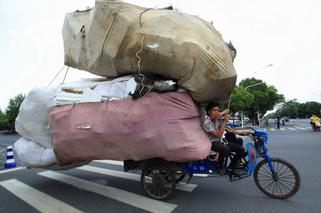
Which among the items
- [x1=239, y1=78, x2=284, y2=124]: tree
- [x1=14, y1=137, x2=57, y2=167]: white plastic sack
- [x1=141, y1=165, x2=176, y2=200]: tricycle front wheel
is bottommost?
[x1=141, y1=165, x2=176, y2=200]: tricycle front wheel

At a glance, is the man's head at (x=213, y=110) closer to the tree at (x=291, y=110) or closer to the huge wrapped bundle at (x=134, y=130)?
the huge wrapped bundle at (x=134, y=130)

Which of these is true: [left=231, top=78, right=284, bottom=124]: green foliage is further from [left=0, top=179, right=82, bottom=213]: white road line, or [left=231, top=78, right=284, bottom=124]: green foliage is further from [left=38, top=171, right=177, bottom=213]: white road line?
[left=0, top=179, right=82, bottom=213]: white road line

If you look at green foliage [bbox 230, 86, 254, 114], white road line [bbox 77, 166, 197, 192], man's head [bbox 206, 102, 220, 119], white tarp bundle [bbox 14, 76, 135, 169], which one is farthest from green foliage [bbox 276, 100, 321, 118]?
white tarp bundle [bbox 14, 76, 135, 169]

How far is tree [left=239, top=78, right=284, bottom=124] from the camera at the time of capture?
5828 cm

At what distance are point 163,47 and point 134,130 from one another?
54.0 inches

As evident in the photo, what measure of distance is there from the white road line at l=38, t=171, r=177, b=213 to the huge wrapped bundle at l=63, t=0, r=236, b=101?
1833 mm

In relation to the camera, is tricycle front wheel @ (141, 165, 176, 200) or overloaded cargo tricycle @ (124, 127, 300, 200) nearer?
overloaded cargo tricycle @ (124, 127, 300, 200)

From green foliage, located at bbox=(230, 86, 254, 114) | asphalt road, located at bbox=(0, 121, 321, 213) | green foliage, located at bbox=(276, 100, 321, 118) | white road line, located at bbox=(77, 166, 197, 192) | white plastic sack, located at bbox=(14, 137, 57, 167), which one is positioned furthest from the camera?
green foliage, located at bbox=(276, 100, 321, 118)

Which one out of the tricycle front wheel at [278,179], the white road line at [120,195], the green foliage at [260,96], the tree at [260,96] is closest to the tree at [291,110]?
the green foliage at [260,96]

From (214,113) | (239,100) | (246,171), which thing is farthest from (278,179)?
(239,100)

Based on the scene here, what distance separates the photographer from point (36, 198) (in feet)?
17.8

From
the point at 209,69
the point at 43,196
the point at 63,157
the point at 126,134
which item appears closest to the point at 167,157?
the point at 126,134

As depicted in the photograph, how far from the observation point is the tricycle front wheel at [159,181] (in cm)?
499

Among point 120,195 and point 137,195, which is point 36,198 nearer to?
point 120,195
